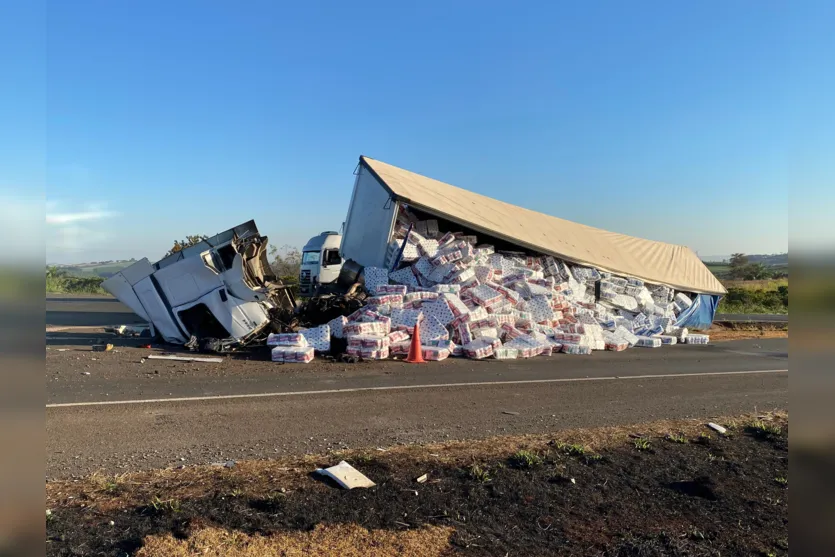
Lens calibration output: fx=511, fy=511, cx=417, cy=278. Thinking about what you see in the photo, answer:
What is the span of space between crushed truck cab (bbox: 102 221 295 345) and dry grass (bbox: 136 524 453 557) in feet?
28.0

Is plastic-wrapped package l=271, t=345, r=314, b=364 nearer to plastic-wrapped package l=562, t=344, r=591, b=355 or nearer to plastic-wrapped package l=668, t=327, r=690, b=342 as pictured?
plastic-wrapped package l=562, t=344, r=591, b=355

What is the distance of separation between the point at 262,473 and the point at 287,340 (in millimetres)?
6699

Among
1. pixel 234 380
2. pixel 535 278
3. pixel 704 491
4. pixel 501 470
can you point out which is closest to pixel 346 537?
pixel 501 470

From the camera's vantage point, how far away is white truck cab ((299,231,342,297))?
22578mm

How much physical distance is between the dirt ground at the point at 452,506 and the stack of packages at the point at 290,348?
19.1 ft

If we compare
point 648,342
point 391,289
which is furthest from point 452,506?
point 648,342

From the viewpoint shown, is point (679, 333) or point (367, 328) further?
point (679, 333)

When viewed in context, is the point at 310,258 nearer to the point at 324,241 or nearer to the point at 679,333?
the point at 324,241

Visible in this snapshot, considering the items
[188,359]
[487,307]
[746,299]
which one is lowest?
[188,359]

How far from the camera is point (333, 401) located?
7.56m

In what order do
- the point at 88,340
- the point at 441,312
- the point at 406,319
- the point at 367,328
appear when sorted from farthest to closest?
the point at 88,340, the point at 441,312, the point at 406,319, the point at 367,328

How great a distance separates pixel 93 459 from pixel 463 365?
7275 millimetres

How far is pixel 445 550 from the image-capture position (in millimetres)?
3328
